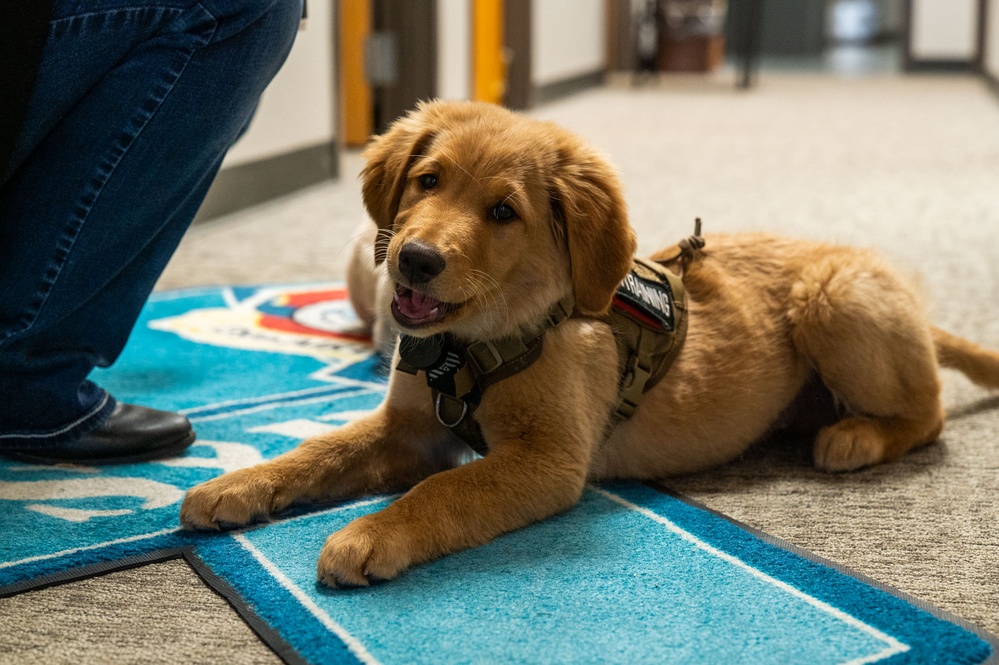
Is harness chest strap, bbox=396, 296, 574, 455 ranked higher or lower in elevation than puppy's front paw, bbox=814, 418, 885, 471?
higher

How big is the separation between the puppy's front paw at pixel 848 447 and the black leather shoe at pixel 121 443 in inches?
46.3

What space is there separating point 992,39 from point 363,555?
1163 cm

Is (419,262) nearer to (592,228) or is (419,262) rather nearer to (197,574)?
(592,228)

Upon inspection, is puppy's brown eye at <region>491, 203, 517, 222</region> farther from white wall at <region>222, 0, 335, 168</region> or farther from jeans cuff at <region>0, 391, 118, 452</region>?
white wall at <region>222, 0, 335, 168</region>

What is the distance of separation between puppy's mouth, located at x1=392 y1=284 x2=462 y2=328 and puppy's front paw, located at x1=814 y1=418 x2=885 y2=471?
2.59 feet

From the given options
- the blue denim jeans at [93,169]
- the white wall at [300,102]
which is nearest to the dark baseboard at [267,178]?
the white wall at [300,102]

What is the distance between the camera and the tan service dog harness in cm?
179

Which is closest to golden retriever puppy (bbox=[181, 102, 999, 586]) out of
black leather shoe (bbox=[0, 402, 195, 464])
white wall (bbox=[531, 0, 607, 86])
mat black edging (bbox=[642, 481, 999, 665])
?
mat black edging (bbox=[642, 481, 999, 665])

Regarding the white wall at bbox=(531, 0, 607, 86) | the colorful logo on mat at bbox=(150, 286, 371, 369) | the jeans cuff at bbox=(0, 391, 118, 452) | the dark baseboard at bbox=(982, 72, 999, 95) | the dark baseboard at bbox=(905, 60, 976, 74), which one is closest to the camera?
the jeans cuff at bbox=(0, 391, 118, 452)

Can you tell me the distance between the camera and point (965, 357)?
231 centimetres

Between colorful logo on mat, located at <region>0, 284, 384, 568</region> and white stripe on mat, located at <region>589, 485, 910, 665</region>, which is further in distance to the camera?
colorful logo on mat, located at <region>0, 284, 384, 568</region>

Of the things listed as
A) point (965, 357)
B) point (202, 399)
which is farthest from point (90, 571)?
point (965, 357)

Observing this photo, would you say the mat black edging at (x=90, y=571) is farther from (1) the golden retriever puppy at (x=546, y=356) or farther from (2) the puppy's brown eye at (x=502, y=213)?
(2) the puppy's brown eye at (x=502, y=213)

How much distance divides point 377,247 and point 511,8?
7376 mm
